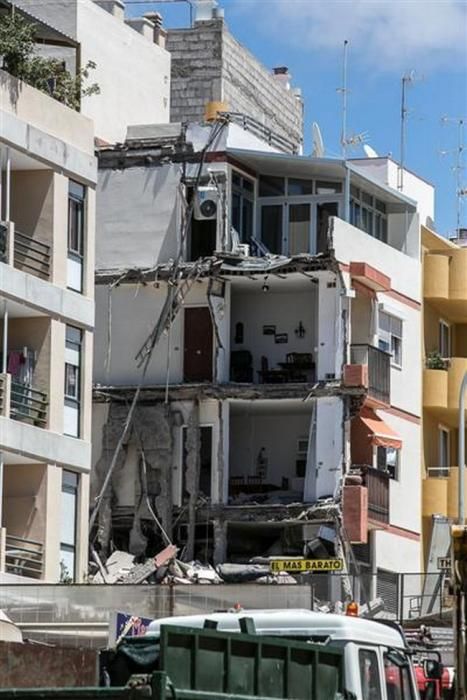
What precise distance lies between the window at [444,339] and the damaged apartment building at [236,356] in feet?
16.8

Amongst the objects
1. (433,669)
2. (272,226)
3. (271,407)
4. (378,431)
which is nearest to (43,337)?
(271,407)

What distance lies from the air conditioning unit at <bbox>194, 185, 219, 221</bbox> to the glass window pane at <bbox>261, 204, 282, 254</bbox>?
2410mm

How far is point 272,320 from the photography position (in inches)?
2127

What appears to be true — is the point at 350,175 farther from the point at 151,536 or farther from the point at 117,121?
the point at 151,536

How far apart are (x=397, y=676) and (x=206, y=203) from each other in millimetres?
33977

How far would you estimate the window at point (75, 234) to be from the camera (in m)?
44.2

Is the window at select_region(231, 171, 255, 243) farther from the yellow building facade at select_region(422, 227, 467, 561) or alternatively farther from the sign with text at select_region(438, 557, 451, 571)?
the sign with text at select_region(438, 557, 451, 571)

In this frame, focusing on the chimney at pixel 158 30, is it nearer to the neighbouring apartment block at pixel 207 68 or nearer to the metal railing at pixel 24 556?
the neighbouring apartment block at pixel 207 68

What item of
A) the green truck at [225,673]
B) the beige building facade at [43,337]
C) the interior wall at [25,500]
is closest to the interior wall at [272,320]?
the beige building facade at [43,337]

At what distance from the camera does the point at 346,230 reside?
5344 centimetres

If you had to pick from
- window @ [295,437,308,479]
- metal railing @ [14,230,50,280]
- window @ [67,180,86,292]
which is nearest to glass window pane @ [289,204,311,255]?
window @ [295,437,308,479]

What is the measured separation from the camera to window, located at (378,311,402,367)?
2195 inches

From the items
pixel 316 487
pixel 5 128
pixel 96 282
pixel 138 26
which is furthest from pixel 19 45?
pixel 138 26

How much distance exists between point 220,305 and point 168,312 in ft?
4.06
